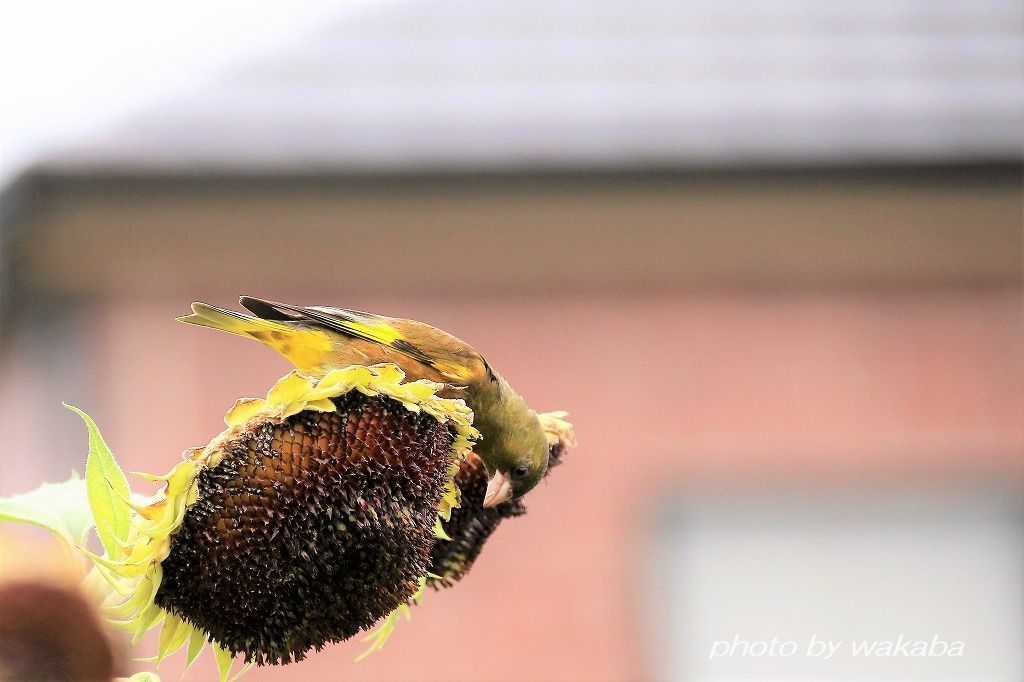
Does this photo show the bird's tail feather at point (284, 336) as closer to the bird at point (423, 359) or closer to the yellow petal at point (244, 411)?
the bird at point (423, 359)

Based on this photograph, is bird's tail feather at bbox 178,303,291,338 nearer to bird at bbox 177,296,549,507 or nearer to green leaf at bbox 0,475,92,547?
bird at bbox 177,296,549,507

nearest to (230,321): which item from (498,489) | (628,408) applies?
(498,489)

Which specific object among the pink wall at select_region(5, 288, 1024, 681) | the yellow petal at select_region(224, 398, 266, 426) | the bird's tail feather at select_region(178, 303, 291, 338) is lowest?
the yellow petal at select_region(224, 398, 266, 426)

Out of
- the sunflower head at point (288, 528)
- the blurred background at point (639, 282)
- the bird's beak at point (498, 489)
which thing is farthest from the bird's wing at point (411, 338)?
the blurred background at point (639, 282)

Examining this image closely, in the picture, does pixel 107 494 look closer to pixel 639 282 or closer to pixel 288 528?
pixel 288 528

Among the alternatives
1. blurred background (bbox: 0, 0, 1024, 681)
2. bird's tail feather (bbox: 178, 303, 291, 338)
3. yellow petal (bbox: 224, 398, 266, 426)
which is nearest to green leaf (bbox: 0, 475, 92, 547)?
yellow petal (bbox: 224, 398, 266, 426)

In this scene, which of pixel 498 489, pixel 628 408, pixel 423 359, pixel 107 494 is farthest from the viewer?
pixel 628 408
